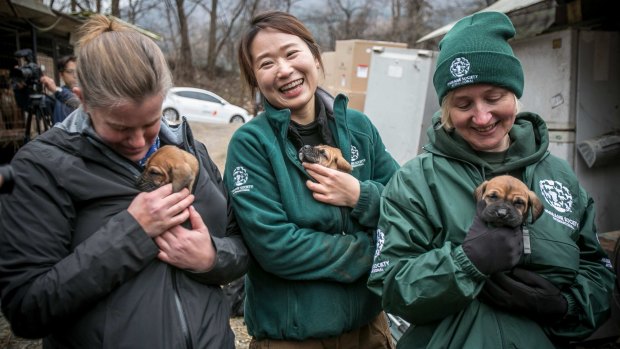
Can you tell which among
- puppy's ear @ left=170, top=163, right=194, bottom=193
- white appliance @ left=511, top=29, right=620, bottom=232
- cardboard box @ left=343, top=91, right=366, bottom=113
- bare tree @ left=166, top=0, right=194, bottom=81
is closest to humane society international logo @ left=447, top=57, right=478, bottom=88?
puppy's ear @ left=170, top=163, right=194, bottom=193

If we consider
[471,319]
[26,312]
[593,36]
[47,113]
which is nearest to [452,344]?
[471,319]

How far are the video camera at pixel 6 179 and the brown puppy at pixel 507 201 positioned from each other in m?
1.52

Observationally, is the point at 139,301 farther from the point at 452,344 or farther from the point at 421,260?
the point at 452,344

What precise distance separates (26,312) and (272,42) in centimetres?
144

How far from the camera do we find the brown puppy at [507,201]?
1.62m

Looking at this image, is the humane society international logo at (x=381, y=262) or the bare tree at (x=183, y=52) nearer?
the humane society international logo at (x=381, y=262)

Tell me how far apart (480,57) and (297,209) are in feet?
3.17

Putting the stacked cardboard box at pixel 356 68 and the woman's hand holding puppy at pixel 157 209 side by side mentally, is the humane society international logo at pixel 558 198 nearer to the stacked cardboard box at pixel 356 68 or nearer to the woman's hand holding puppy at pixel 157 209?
the woman's hand holding puppy at pixel 157 209

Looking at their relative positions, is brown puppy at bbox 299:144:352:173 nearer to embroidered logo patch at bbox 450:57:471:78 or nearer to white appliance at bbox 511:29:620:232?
embroidered logo patch at bbox 450:57:471:78

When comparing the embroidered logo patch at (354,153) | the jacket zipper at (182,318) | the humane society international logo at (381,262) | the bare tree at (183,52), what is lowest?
the jacket zipper at (182,318)

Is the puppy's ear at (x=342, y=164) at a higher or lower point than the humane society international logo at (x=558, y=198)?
higher

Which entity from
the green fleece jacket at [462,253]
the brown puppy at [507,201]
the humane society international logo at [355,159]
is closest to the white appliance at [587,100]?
the green fleece jacket at [462,253]

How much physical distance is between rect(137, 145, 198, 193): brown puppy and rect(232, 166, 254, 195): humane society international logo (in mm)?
293

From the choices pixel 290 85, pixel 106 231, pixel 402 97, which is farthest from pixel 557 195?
pixel 402 97
